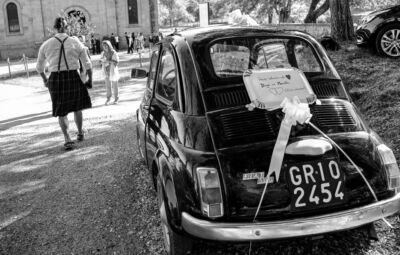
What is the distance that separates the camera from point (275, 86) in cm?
317

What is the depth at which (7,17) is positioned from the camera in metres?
37.5

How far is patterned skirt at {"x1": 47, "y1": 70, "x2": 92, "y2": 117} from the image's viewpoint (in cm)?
638

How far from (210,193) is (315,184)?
694mm

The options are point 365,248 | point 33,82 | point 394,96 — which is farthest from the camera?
point 33,82

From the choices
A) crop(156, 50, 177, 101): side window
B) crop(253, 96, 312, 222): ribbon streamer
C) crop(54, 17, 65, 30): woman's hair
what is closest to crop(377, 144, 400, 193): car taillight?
crop(253, 96, 312, 222): ribbon streamer

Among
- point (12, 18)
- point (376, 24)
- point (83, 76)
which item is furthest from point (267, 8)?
point (83, 76)

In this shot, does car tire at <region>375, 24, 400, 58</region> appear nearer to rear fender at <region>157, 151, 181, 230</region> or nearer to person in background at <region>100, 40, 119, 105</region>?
person in background at <region>100, 40, 119, 105</region>

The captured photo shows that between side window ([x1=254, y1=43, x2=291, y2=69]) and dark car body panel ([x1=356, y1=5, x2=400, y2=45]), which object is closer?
side window ([x1=254, y1=43, x2=291, y2=69])

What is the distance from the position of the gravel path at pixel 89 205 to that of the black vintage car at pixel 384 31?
5554 mm

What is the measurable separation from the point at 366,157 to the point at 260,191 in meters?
0.82

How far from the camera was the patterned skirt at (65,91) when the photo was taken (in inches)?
251

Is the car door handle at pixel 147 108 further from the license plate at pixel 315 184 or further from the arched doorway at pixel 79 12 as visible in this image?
the arched doorway at pixel 79 12

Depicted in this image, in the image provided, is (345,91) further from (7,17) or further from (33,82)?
(7,17)

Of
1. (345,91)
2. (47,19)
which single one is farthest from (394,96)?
(47,19)
